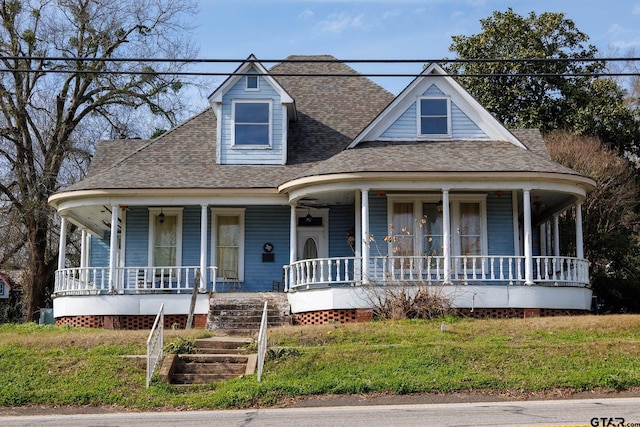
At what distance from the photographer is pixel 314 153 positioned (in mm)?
25422

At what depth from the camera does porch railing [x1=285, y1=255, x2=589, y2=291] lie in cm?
2103

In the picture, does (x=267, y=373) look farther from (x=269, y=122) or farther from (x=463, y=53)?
(x=463, y=53)

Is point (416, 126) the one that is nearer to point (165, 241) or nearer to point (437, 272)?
point (437, 272)

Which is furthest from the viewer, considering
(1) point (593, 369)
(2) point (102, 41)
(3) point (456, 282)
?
(2) point (102, 41)

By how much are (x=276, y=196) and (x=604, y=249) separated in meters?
16.4

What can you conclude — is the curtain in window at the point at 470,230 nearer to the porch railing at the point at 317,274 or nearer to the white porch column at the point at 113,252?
the porch railing at the point at 317,274

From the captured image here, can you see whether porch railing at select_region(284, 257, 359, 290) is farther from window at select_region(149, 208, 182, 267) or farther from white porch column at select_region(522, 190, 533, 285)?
white porch column at select_region(522, 190, 533, 285)

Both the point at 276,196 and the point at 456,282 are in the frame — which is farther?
the point at 276,196

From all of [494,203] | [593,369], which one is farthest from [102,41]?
[593,369]

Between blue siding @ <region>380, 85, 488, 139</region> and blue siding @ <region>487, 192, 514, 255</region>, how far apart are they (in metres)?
1.88

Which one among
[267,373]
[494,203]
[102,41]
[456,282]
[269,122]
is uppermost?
[102,41]

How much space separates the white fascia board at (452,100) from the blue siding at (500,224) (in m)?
1.68

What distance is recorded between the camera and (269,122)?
24.9 metres

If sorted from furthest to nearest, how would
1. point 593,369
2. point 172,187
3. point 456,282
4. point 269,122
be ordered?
1. point 269,122
2. point 172,187
3. point 456,282
4. point 593,369
